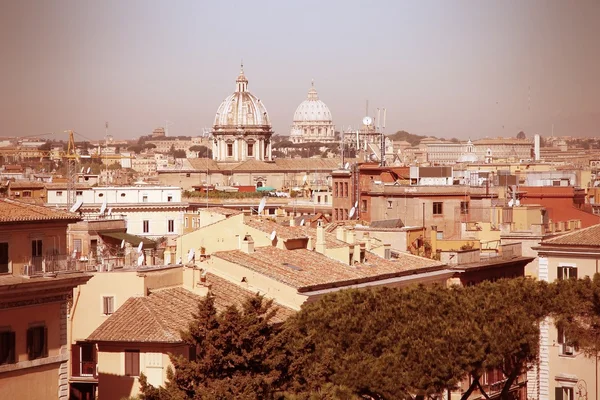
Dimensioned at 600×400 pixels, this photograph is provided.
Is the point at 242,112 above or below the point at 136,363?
above

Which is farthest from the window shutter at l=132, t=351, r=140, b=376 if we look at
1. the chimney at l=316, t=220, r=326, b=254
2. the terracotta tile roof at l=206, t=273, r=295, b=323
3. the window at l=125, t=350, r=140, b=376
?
the chimney at l=316, t=220, r=326, b=254

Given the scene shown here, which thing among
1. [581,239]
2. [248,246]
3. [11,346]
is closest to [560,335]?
[581,239]

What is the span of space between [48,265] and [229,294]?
205 inches

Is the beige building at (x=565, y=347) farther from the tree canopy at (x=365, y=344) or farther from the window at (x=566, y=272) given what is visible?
the tree canopy at (x=365, y=344)

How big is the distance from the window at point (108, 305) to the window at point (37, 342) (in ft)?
9.54

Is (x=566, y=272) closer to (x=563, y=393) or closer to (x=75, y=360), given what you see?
(x=563, y=393)

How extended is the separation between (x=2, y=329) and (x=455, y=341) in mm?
6229

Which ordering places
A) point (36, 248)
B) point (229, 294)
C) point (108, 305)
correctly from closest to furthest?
point (36, 248)
point (108, 305)
point (229, 294)

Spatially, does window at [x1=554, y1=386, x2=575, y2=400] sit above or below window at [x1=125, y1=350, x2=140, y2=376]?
below

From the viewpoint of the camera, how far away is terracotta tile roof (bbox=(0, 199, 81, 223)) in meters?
22.8

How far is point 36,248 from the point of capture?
2306 cm

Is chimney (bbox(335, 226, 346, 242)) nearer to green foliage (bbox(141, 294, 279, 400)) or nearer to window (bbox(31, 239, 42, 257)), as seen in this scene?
green foliage (bbox(141, 294, 279, 400))

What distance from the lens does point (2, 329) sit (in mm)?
22078

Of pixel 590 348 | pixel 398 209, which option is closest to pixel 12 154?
pixel 398 209
